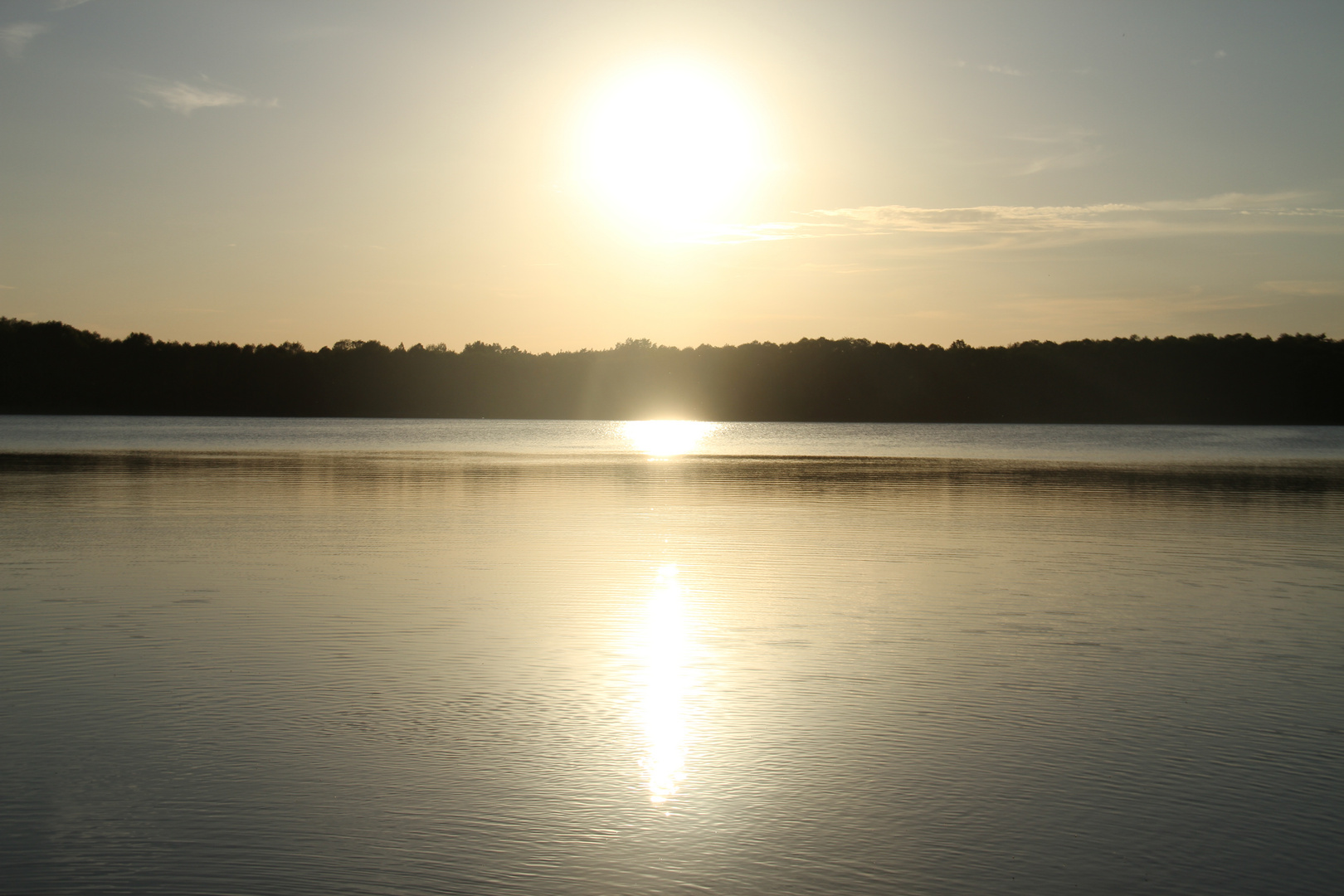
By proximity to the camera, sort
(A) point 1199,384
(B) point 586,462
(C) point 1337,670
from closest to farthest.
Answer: (C) point 1337,670
(B) point 586,462
(A) point 1199,384

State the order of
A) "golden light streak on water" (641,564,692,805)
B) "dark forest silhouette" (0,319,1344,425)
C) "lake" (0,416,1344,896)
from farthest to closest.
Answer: "dark forest silhouette" (0,319,1344,425), "golden light streak on water" (641,564,692,805), "lake" (0,416,1344,896)

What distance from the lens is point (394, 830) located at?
22.0 feet

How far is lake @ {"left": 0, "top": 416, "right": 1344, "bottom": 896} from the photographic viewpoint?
20.9ft

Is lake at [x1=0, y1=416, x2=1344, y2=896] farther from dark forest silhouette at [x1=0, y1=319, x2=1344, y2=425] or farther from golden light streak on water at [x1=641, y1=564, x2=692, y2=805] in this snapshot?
dark forest silhouette at [x1=0, y1=319, x2=1344, y2=425]

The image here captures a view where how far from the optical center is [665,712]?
30.7 feet

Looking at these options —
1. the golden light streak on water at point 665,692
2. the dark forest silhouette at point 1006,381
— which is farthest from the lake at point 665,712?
the dark forest silhouette at point 1006,381

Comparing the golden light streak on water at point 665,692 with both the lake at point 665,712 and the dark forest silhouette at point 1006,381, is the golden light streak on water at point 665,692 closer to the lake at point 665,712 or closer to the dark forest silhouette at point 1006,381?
the lake at point 665,712

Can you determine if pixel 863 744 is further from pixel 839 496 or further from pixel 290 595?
pixel 839 496

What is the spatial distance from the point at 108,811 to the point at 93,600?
804 centimetres

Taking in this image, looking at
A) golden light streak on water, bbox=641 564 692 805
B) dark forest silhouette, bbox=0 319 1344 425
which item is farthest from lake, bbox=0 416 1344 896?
dark forest silhouette, bbox=0 319 1344 425

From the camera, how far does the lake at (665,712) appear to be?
20.9 ft

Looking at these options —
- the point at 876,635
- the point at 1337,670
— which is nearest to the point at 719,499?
the point at 876,635

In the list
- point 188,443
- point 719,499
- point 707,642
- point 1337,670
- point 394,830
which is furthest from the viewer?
point 188,443

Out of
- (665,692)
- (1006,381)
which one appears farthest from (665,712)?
(1006,381)
